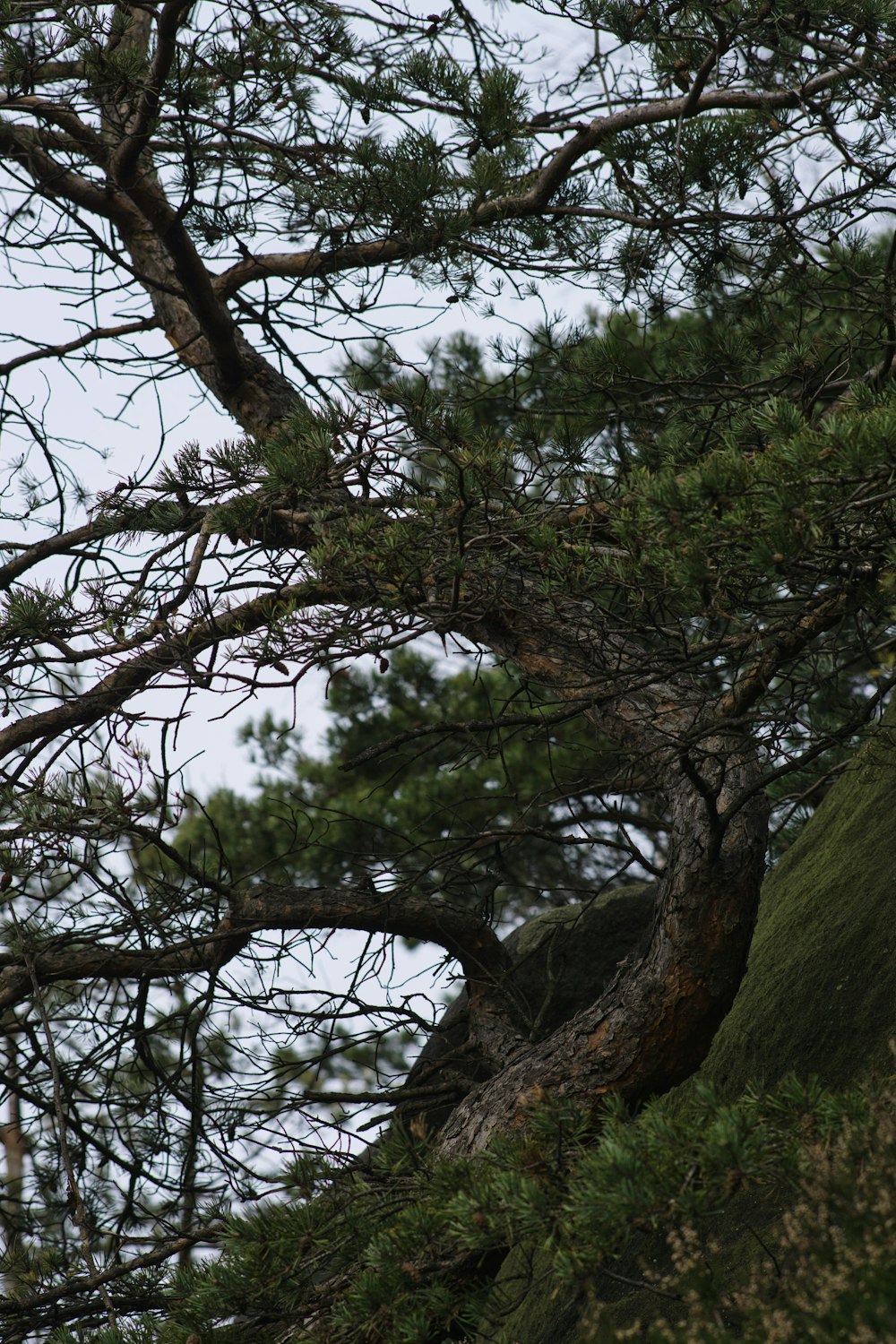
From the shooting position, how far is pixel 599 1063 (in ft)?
8.72

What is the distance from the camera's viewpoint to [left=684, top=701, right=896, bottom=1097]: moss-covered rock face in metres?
2.79

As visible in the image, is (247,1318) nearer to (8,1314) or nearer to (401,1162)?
(401,1162)

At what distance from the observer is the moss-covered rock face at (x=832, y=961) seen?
2.79 metres

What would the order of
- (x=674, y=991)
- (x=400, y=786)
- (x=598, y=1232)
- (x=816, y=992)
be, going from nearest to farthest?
(x=598, y=1232)
(x=674, y=991)
(x=816, y=992)
(x=400, y=786)

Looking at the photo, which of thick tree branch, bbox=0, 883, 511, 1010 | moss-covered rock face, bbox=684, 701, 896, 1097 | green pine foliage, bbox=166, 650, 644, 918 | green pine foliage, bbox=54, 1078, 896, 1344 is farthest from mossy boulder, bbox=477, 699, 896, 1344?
green pine foliage, bbox=166, 650, 644, 918

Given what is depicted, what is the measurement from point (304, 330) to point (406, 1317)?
2.84 m

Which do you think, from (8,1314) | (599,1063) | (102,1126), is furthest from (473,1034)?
(8,1314)

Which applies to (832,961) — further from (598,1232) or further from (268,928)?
(598,1232)

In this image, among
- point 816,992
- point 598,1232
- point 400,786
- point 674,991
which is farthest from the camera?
point 400,786

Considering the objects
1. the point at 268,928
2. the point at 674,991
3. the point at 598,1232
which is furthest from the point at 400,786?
the point at 598,1232

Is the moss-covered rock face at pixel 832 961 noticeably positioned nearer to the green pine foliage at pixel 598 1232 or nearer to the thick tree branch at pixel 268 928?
the green pine foliage at pixel 598 1232

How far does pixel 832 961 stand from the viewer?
3.07 meters

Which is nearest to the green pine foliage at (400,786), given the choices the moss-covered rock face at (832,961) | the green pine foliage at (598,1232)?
the moss-covered rock face at (832,961)

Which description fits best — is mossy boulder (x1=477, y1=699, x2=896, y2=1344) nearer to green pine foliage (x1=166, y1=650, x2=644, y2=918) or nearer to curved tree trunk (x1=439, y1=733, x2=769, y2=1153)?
curved tree trunk (x1=439, y1=733, x2=769, y2=1153)
